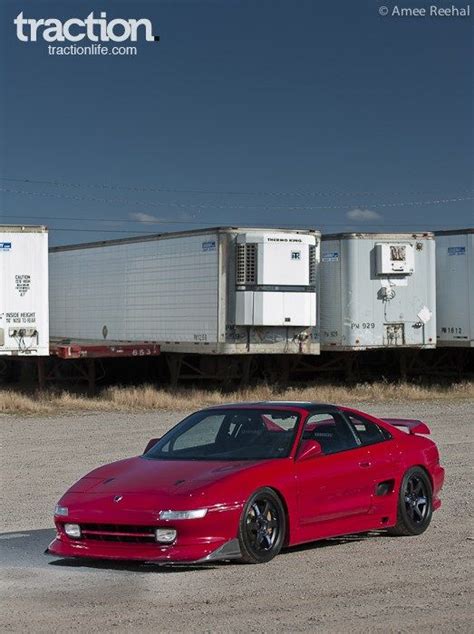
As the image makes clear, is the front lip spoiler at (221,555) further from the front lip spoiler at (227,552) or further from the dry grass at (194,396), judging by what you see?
the dry grass at (194,396)

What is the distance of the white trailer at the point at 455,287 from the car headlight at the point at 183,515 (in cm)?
2286

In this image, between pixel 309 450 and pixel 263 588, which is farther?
pixel 309 450

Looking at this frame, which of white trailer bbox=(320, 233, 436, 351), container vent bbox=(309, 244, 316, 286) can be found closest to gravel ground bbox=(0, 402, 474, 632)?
container vent bbox=(309, 244, 316, 286)

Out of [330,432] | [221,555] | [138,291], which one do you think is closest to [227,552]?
[221,555]

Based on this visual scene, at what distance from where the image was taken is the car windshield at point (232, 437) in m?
9.30

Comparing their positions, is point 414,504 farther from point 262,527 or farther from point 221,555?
point 221,555

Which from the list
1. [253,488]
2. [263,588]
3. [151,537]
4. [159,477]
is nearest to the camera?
[263,588]

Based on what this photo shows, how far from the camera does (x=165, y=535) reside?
27.0ft

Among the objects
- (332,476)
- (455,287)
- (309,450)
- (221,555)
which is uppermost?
(455,287)

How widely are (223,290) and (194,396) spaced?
2.69 meters

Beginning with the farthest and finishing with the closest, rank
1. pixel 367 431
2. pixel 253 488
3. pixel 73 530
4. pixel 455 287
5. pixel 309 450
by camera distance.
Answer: pixel 455 287 → pixel 367 431 → pixel 309 450 → pixel 73 530 → pixel 253 488

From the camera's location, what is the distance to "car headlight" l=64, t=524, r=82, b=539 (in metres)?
8.62

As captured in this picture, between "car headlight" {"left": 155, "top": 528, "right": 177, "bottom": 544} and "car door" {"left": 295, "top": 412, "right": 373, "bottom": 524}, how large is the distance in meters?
1.14

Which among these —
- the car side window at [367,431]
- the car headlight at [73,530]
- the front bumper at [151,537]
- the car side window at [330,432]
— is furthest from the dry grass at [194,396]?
the front bumper at [151,537]
